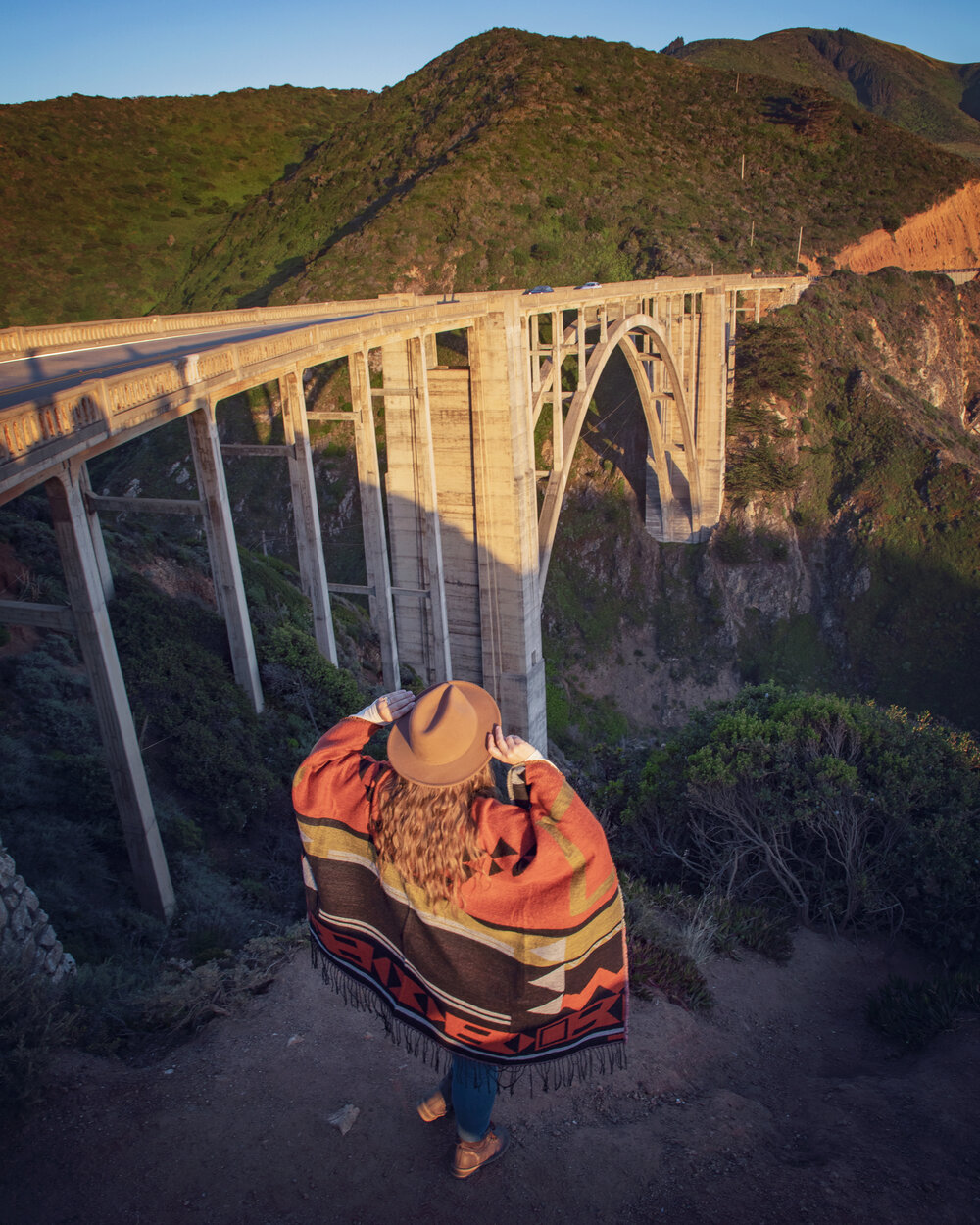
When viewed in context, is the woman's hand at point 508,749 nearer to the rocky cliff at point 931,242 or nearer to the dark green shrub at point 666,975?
the dark green shrub at point 666,975

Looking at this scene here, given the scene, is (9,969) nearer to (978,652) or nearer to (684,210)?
(978,652)

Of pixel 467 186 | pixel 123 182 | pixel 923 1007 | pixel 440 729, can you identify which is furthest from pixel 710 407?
pixel 123 182

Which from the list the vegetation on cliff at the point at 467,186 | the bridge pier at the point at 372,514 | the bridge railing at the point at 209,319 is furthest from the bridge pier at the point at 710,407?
the bridge pier at the point at 372,514

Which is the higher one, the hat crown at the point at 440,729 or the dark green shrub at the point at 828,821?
the hat crown at the point at 440,729

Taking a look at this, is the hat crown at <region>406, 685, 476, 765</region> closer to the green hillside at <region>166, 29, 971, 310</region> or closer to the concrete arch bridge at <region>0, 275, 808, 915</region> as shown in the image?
the concrete arch bridge at <region>0, 275, 808, 915</region>

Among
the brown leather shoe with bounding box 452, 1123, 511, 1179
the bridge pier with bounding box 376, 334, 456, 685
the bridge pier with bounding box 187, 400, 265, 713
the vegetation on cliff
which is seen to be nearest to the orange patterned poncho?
the brown leather shoe with bounding box 452, 1123, 511, 1179

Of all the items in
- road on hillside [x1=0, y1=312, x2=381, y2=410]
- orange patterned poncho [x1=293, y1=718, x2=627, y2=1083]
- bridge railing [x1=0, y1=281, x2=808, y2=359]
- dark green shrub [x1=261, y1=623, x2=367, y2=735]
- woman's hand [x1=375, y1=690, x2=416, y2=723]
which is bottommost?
dark green shrub [x1=261, y1=623, x2=367, y2=735]

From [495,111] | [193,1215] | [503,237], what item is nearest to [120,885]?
[193,1215]

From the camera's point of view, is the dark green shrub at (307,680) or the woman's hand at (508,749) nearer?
the woman's hand at (508,749)
